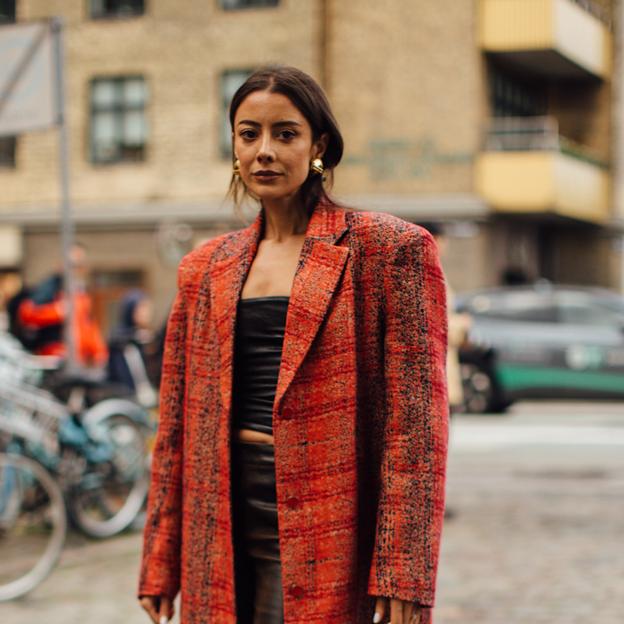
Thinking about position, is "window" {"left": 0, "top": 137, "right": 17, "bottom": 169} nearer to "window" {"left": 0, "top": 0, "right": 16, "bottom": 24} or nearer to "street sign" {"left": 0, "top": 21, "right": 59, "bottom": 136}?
"window" {"left": 0, "top": 0, "right": 16, "bottom": 24}

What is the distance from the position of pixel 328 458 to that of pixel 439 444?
231mm

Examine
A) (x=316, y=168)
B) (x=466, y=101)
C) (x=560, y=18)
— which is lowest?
(x=316, y=168)

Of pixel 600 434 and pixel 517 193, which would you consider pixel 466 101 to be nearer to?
pixel 517 193

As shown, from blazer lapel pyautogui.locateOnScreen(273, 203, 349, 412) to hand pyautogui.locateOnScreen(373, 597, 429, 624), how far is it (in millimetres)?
444

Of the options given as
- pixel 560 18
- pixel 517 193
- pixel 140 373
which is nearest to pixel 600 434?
pixel 140 373

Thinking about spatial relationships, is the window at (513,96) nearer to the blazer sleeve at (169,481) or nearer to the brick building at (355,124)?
the brick building at (355,124)

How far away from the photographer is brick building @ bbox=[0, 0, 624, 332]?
89.5 ft

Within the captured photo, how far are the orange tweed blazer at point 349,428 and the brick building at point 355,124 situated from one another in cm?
2385

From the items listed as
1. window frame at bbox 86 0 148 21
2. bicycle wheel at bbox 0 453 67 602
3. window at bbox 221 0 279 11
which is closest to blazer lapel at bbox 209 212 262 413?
bicycle wheel at bbox 0 453 67 602

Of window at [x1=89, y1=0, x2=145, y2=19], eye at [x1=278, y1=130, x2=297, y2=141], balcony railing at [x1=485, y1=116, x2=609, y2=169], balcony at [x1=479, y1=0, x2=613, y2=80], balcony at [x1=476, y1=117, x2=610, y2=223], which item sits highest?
window at [x1=89, y1=0, x2=145, y2=19]

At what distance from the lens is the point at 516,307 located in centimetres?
1955

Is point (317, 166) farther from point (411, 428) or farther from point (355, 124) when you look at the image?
point (355, 124)

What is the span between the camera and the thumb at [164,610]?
3.09 metres

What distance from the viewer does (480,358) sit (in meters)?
19.2
